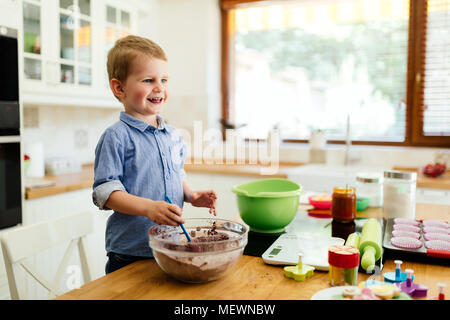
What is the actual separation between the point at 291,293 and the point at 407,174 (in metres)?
0.73

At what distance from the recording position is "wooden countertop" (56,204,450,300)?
0.76 m

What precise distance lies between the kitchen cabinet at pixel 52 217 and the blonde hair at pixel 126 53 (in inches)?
41.1

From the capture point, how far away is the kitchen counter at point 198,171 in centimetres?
216

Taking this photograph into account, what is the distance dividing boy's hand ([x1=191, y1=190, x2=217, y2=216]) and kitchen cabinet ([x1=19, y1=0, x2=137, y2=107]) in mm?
1477

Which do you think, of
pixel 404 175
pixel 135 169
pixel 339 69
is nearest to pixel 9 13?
pixel 135 169

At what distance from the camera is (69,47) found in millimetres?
2520

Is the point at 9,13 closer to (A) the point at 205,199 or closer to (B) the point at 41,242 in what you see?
(B) the point at 41,242

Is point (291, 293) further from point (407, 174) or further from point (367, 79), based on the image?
point (367, 79)

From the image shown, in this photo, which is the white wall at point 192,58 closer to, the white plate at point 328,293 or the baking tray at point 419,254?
the baking tray at point 419,254

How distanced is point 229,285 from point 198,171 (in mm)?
2135

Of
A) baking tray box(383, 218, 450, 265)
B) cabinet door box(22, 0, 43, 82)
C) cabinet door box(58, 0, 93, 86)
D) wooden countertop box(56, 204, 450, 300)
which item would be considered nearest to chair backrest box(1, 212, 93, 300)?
wooden countertop box(56, 204, 450, 300)

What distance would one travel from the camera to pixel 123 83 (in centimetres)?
107

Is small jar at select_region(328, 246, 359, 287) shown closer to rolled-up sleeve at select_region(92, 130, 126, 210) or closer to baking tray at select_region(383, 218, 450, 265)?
baking tray at select_region(383, 218, 450, 265)

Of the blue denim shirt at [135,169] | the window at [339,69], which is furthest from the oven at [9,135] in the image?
the window at [339,69]
